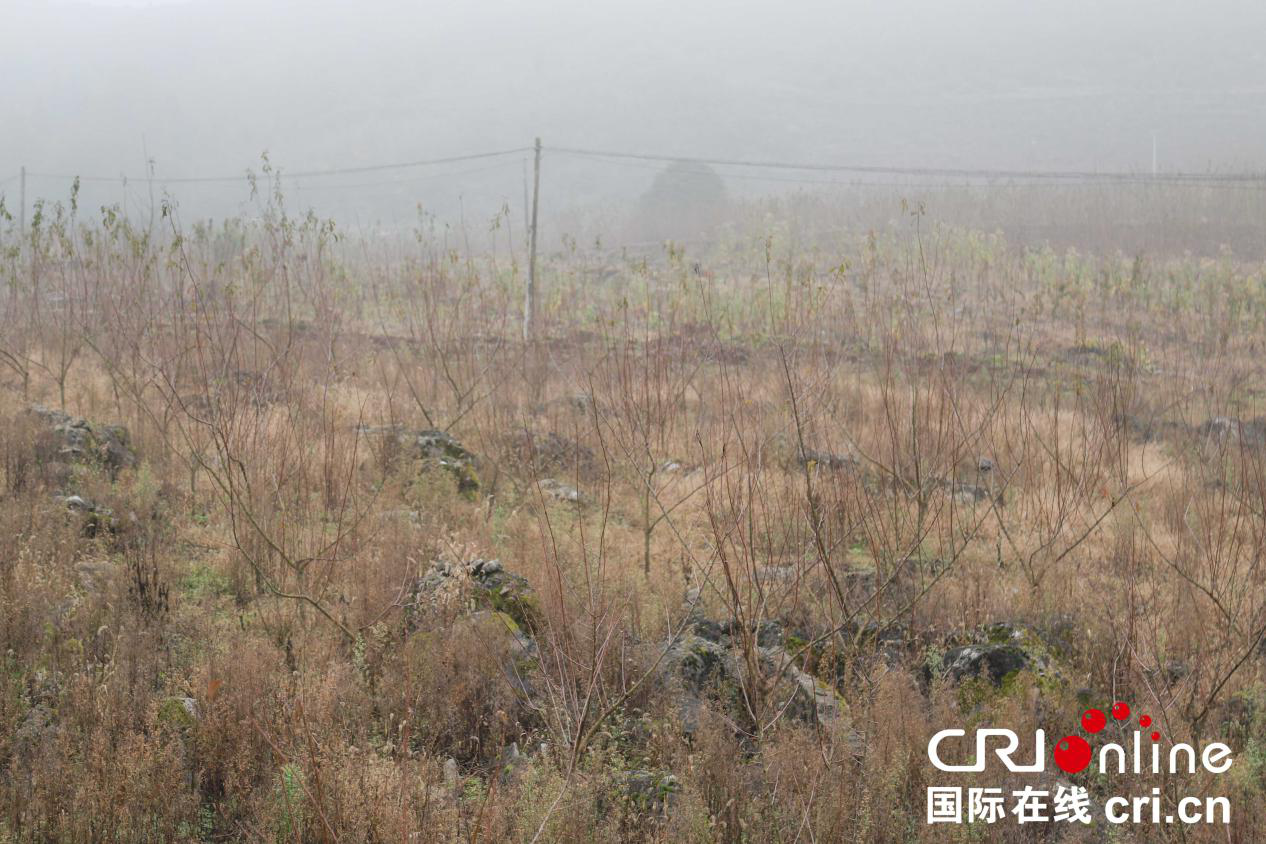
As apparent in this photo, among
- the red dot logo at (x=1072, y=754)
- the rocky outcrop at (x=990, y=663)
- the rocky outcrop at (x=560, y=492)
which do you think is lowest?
the red dot logo at (x=1072, y=754)

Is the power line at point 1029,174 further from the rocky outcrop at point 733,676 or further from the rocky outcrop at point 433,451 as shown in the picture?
the rocky outcrop at point 733,676

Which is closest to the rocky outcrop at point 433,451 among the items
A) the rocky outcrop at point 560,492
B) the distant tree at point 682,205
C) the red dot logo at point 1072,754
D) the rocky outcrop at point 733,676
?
the rocky outcrop at point 560,492

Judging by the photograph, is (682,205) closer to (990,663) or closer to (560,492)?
(560,492)

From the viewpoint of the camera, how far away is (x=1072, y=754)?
3953 mm

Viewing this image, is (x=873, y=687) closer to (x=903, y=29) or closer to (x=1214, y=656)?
(x=1214, y=656)

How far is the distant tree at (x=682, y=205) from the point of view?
33.8 meters

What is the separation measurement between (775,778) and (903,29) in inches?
3991

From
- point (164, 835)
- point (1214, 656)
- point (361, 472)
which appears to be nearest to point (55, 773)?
point (164, 835)

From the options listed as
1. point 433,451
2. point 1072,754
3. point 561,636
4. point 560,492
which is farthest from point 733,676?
point 433,451

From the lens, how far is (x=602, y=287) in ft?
71.9

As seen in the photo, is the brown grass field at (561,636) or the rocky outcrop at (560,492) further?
the rocky outcrop at (560,492)

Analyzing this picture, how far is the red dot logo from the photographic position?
3.89 m

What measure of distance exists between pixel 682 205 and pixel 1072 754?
34.5 meters

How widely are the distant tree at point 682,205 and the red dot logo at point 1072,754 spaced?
2933 centimetres
